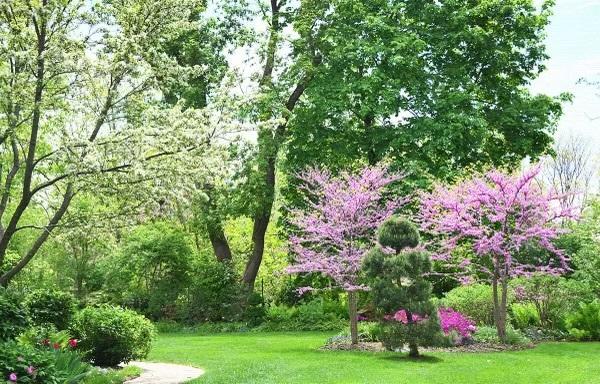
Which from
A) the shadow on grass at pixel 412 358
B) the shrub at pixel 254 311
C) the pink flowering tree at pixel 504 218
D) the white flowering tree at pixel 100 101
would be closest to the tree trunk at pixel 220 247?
the shrub at pixel 254 311

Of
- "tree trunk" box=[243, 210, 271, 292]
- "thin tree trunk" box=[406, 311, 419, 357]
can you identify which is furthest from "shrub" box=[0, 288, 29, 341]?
"tree trunk" box=[243, 210, 271, 292]

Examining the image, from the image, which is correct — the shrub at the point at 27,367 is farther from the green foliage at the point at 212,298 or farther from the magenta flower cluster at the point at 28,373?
the green foliage at the point at 212,298

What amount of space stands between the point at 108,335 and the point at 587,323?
12.0 metres

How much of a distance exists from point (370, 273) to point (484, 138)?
30.9ft

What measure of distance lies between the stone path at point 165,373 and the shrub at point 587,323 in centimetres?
1020

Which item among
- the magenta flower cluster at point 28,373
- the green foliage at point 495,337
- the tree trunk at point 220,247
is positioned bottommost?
the green foliage at point 495,337

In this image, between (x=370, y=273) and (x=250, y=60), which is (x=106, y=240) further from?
(x=250, y=60)

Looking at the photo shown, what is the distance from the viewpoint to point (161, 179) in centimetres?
959

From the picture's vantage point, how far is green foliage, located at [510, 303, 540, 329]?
1855cm

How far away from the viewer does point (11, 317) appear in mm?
8867

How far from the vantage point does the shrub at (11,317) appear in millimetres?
8570

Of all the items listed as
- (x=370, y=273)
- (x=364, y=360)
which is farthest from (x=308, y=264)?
(x=364, y=360)

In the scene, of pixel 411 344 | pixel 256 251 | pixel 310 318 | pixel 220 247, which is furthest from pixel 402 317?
pixel 220 247

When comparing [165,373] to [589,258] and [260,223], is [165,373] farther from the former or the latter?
[260,223]
